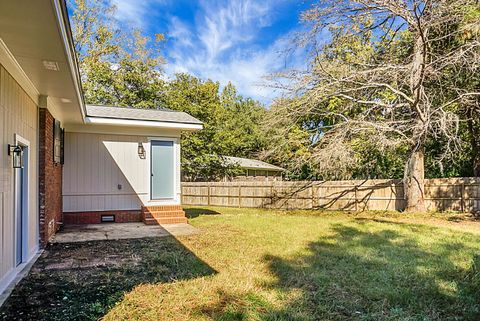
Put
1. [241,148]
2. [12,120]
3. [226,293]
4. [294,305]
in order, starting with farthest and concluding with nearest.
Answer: [241,148]
[12,120]
[226,293]
[294,305]

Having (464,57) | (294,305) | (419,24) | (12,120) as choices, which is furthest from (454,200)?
(12,120)

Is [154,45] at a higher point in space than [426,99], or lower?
higher

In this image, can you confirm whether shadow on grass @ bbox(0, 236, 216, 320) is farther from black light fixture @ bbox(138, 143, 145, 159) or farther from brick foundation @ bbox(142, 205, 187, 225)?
black light fixture @ bbox(138, 143, 145, 159)

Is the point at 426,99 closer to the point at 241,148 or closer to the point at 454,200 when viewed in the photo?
the point at 454,200

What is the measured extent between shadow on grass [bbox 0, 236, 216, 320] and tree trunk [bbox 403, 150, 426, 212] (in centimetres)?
872

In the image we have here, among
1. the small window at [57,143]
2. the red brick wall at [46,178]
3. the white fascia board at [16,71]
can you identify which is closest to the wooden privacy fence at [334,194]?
the small window at [57,143]

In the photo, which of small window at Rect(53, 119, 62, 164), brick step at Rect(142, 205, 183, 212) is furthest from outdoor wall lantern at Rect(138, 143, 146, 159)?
small window at Rect(53, 119, 62, 164)

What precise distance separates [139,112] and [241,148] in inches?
740

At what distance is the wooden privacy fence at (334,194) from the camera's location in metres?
12.0

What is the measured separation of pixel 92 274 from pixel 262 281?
90.9 inches

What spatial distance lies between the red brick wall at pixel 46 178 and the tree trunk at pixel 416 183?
10591 millimetres

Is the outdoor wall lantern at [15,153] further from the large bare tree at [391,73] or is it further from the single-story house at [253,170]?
the single-story house at [253,170]

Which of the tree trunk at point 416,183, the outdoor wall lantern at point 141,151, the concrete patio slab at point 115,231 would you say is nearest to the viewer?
the concrete patio slab at point 115,231

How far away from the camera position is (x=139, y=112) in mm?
9992
